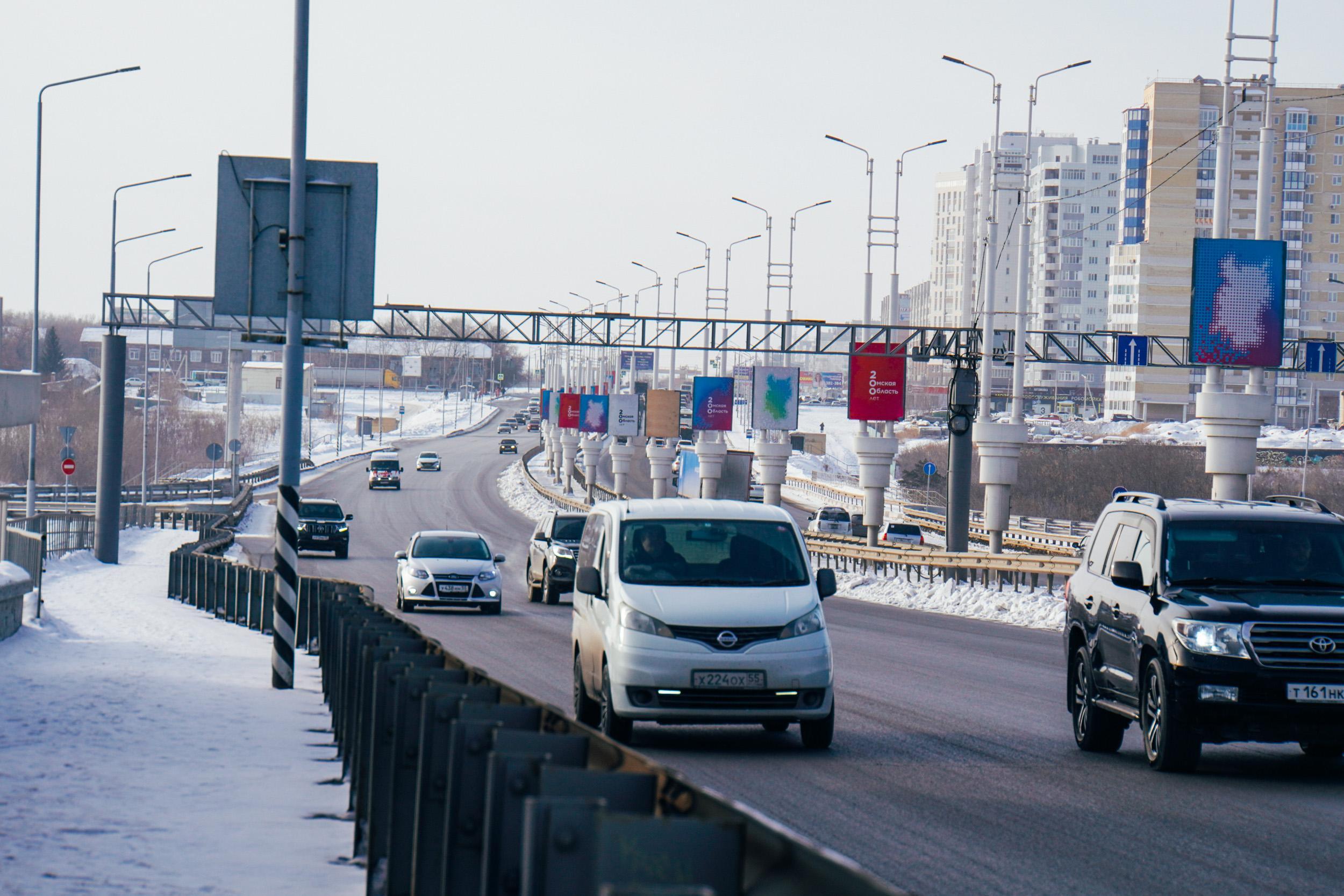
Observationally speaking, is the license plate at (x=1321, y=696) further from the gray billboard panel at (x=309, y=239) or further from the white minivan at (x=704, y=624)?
the gray billboard panel at (x=309, y=239)

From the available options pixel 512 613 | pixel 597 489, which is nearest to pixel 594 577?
pixel 512 613

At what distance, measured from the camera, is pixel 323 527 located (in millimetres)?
52156

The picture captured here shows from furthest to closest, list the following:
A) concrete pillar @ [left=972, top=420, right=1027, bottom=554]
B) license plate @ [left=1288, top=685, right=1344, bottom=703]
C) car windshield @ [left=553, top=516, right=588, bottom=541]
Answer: concrete pillar @ [left=972, top=420, right=1027, bottom=554], car windshield @ [left=553, top=516, right=588, bottom=541], license plate @ [left=1288, top=685, right=1344, bottom=703]

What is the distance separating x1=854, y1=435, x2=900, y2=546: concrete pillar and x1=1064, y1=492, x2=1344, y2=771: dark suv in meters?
38.3

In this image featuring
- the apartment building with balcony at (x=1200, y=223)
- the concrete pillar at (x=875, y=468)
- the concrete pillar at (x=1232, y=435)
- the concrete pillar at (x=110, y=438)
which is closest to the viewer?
the concrete pillar at (x=1232, y=435)

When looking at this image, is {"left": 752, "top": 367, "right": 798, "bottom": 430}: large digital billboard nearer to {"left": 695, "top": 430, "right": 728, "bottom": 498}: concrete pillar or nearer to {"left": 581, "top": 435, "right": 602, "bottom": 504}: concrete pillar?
{"left": 695, "top": 430, "right": 728, "bottom": 498}: concrete pillar

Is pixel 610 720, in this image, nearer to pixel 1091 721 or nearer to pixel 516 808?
pixel 1091 721

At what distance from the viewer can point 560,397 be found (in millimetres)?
81438

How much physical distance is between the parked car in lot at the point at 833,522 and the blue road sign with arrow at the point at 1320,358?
23.8 meters

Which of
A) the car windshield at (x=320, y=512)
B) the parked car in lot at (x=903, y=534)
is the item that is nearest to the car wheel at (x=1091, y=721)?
the car windshield at (x=320, y=512)

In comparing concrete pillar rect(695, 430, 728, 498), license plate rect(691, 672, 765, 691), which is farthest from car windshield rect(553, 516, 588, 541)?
concrete pillar rect(695, 430, 728, 498)

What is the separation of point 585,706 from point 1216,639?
507cm

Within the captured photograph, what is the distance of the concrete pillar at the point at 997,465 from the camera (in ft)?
142

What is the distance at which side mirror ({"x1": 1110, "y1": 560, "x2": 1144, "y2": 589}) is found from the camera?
11746 millimetres
